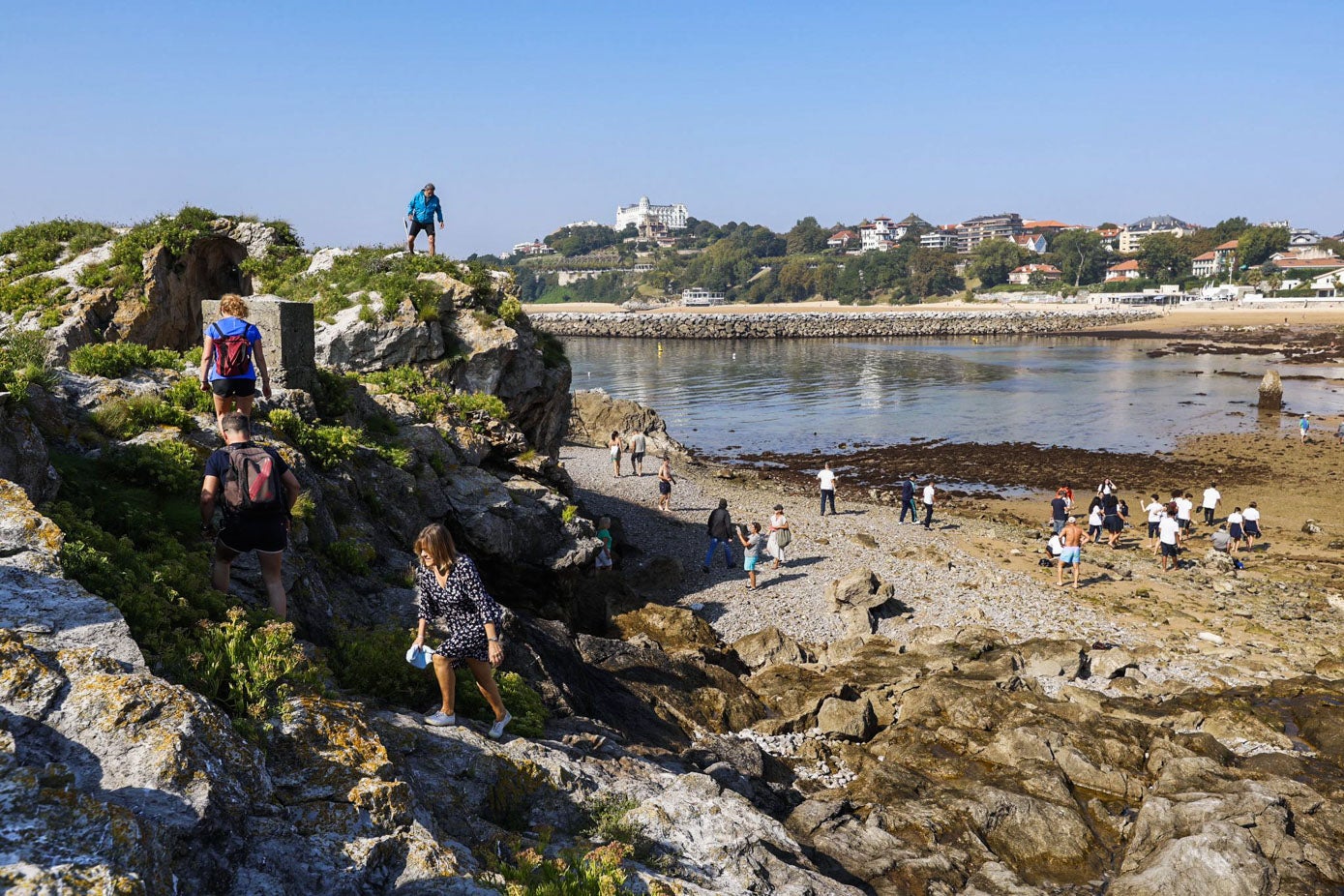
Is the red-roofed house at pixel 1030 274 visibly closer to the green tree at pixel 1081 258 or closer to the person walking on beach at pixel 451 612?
the green tree at pixel 1081 258

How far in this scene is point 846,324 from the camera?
399 ft

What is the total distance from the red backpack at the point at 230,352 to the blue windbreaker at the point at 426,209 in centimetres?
1305

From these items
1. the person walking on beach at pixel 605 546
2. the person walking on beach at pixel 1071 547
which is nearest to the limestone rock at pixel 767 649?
the person walking on beach at pixel 605 546

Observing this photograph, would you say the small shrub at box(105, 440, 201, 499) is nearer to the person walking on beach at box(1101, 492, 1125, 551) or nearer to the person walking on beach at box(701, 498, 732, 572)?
the person walking on beach at box(701, 498, 732, 572)

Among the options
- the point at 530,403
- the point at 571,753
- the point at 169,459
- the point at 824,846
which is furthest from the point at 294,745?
the point at 530,403

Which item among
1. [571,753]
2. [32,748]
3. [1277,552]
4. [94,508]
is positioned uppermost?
[94,508]

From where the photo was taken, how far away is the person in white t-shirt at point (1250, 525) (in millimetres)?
24653

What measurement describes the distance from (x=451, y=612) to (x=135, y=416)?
4.97 meters

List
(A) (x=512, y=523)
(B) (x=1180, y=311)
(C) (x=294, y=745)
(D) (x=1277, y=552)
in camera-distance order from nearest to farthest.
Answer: (C) (x=294, y=745), (A) (x=512, y=523), (D) (x=1277, y=552), (B) (x=1180, y=311)

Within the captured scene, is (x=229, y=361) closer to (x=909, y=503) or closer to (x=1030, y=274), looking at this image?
(x=909, y=503)

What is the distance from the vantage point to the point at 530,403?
22.7m

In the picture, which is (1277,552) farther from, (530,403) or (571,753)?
(571,753)

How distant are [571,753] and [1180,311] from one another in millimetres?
149318

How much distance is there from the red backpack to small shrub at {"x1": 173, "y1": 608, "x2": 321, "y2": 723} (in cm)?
342
